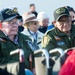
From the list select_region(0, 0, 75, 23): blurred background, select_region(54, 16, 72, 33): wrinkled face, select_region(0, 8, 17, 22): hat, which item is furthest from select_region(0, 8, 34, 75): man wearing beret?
select_region(0, 0, 75, 23): blurred background

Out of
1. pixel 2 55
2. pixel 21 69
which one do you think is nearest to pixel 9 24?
pixel 2 55

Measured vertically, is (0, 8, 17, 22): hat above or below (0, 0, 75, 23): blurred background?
above

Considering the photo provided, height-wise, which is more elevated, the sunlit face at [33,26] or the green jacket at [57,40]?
the green jacket at [57,40]

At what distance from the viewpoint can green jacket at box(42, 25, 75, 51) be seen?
4.99 metres

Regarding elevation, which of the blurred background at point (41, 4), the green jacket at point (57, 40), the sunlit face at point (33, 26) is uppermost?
the green jacket at point (57, 40)

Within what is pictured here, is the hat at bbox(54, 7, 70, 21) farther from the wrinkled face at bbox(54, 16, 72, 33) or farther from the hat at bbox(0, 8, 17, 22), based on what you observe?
the hat at bbox(0, 8, 17, 22)

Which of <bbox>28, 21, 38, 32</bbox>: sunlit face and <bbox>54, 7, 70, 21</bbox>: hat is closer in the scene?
<bbox>54, 7, 70, 21</bbox>: hat

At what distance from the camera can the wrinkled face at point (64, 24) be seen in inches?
204

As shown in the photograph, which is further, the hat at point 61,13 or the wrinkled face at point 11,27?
the hat at point 61,13

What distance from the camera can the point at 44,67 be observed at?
3645mm

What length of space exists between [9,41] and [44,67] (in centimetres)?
120

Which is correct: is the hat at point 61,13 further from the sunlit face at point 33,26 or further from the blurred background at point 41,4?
the blurred background at point 41,4

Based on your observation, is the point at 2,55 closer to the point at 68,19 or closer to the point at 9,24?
the point at 9,24

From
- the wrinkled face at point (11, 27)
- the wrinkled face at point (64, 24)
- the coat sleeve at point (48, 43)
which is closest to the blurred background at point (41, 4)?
the wrinkled face at point (64, 24)
